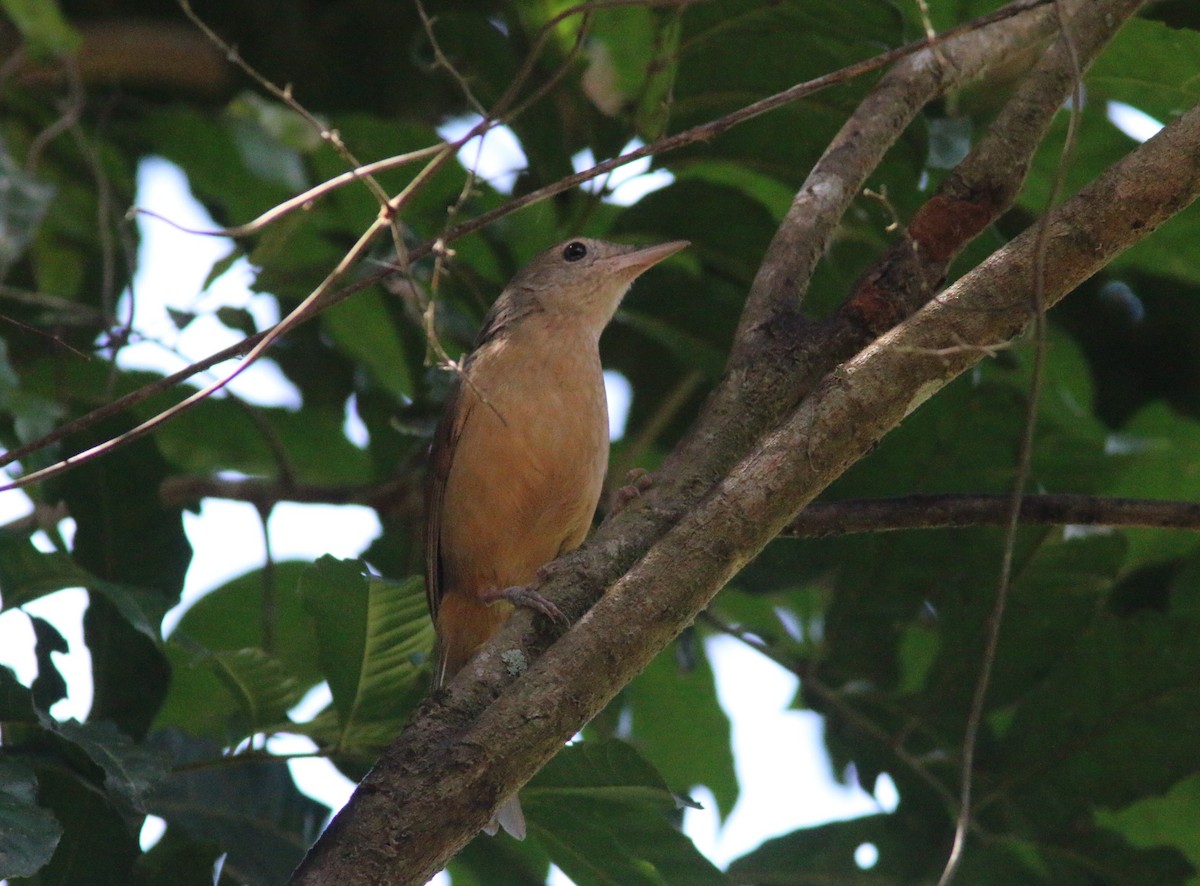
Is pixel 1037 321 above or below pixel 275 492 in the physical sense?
below

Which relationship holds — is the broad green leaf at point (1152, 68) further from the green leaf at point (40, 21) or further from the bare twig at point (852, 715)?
the green leaf at point (40, 21)

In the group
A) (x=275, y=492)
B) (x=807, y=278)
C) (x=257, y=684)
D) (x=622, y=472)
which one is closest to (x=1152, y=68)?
(x=807, y=278)

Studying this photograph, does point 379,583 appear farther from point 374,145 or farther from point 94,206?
point 94,206

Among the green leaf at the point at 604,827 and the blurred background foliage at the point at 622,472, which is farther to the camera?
the blurred background foliage at the point at 622,472

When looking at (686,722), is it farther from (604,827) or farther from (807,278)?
(807,278)

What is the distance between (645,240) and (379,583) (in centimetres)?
206

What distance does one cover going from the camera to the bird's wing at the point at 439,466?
454cm

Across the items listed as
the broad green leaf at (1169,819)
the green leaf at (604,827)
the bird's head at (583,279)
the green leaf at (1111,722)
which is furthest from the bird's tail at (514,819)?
the broad green leaf at (1169,819)

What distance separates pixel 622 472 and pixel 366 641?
2073 mm

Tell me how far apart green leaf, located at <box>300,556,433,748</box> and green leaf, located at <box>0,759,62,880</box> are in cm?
72

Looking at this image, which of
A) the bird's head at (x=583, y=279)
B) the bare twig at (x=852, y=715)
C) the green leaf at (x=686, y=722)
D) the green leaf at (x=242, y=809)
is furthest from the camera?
the green leaf at (x=686, y=722)

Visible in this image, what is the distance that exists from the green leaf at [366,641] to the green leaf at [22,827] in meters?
0.72

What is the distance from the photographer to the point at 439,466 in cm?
459

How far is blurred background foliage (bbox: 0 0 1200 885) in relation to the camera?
340 centimetres
